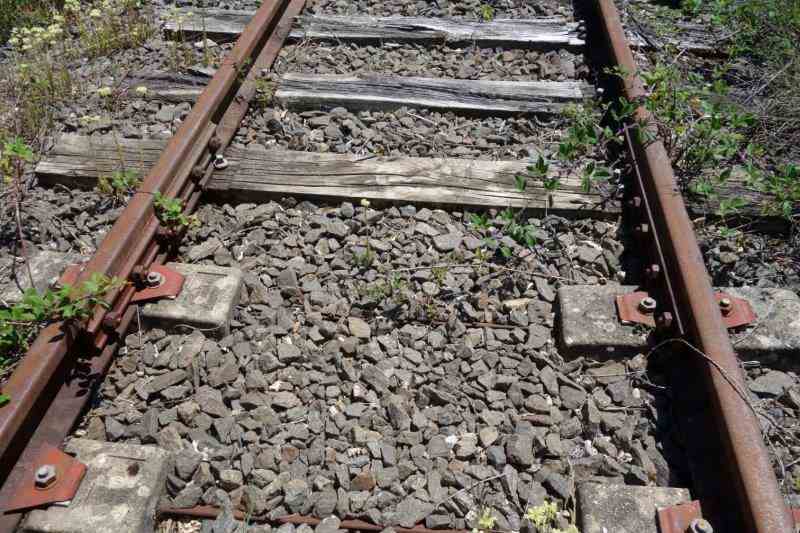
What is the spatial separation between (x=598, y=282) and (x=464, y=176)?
86 cm

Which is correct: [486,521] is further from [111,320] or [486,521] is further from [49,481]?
[111,320]

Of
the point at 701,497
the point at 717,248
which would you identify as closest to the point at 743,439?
the point at 701,497

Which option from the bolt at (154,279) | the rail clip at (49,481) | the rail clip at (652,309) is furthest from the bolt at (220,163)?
the rail clip at (652,309)

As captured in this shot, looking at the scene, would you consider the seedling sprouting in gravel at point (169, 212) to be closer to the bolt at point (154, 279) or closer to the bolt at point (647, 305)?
the bolt at point (154, 279)

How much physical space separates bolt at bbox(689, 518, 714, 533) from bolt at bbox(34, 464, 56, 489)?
6.26 feet

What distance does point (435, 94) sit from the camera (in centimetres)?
384

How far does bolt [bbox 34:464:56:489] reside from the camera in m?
1.99

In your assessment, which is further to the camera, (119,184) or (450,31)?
(450,31)

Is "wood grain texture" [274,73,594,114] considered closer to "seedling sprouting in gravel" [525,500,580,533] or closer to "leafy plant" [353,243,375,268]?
"leafy plant" [353,243,375,268]

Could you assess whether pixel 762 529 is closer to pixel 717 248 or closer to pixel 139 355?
pixel 717 248

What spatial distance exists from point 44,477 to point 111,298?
70 cm

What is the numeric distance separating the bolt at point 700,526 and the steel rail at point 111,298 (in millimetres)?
1983

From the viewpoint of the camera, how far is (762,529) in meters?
1.78

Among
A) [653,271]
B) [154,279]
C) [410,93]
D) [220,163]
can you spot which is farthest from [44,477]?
[410,93]
